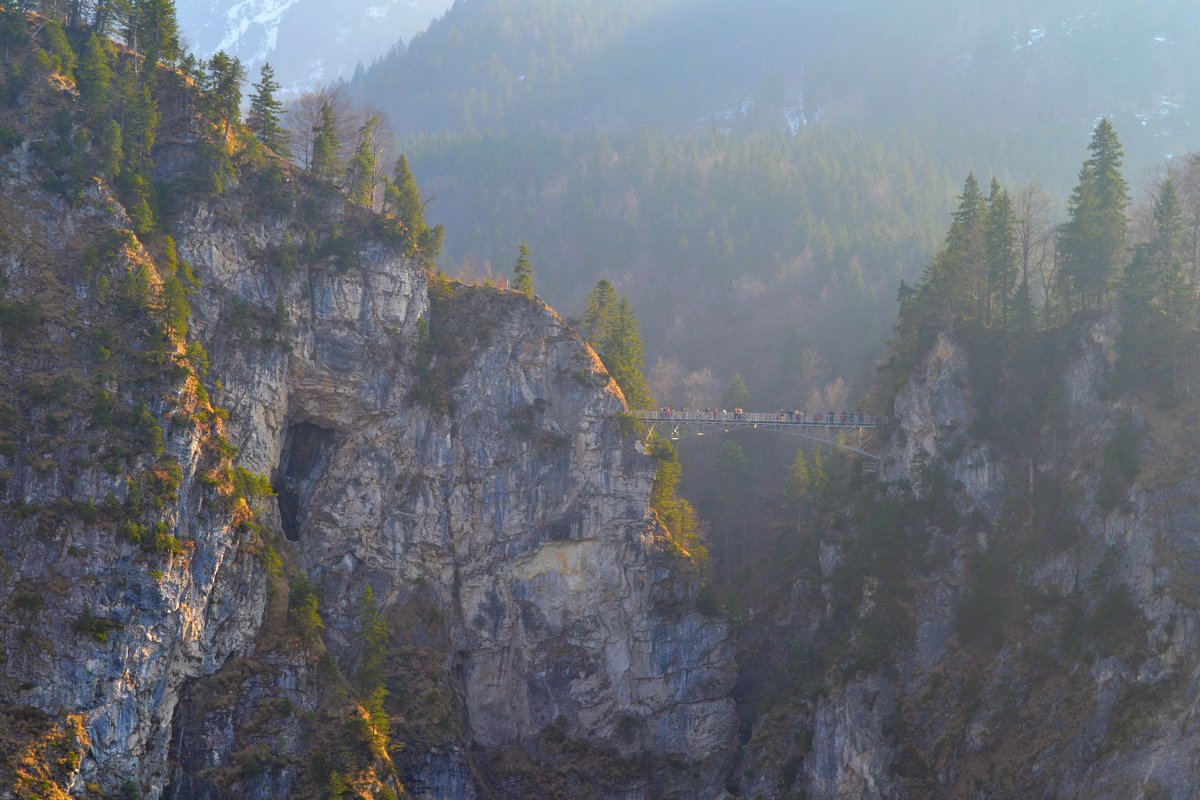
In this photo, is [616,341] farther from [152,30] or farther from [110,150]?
Result: [152,30]

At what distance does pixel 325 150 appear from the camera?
75.1m

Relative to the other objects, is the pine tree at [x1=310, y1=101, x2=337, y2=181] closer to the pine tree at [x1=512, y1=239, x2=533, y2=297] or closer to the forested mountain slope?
the forested mountain slope

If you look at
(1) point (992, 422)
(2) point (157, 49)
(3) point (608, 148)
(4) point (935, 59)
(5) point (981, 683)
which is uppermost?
(4) point (935, 59)

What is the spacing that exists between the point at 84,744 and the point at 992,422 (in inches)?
1806

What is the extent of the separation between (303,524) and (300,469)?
3.16m

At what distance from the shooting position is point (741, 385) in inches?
3711

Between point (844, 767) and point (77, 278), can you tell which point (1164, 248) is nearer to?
point (844, 767)

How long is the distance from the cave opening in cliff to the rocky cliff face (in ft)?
87.1

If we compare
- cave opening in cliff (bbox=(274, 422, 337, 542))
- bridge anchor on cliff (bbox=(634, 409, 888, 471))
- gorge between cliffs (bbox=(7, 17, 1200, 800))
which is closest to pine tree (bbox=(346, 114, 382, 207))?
gorge between cliffs (bbox=(7, 17, 1200, 800))

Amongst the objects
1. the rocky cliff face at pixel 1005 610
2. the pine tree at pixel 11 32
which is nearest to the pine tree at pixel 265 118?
the pine tree at pixel 11 32

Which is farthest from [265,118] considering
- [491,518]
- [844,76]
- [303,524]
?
[844,76]

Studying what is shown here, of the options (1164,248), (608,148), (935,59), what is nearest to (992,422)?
(1164,248)

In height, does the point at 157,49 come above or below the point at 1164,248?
above

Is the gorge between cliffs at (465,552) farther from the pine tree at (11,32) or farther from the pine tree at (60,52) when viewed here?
the pine tree at (11,32)
